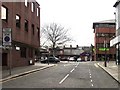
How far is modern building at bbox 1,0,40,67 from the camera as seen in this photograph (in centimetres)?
3569

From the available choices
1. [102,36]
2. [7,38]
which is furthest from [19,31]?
[102,36]

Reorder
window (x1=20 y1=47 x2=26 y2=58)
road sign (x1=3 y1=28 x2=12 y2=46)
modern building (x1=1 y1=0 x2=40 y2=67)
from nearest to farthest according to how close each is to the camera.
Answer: road sign (x1=3 y1=28 x2=12 y2=46)
modern building (x1=1 y1=0 x2=40 y2=67)
window (x1=20 y1=47 x2=26 y2=58)

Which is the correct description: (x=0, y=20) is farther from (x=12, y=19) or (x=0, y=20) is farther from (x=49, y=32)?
(x=49, y=32)

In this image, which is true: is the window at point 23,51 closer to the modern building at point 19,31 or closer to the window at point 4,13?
the modern building at point 19,31

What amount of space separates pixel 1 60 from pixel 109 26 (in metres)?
78.8

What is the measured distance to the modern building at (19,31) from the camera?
35688mm

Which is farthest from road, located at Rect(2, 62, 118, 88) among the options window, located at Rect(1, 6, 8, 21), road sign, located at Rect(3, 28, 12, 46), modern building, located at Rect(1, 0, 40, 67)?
window, located at Rect(1, 6, 8, 21)

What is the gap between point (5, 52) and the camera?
35844mm

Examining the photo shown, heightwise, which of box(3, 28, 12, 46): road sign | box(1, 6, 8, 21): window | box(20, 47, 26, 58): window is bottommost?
box(20, 47, 26, 58): window

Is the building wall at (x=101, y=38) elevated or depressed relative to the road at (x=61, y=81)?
elevated

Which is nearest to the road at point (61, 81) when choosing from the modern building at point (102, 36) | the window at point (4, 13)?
the window at point (4, 13)

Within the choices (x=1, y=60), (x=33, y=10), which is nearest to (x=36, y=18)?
(x=33, y=10)

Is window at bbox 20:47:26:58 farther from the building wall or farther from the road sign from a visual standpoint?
the building wall

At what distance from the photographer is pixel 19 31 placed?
4316cm
